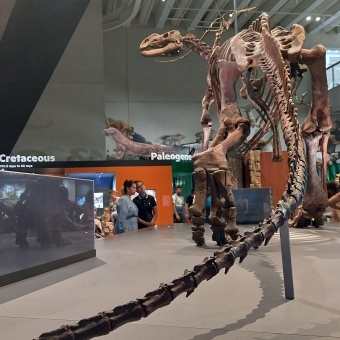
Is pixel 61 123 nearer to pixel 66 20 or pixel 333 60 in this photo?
pixel 66 20

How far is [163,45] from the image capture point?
5.51 m

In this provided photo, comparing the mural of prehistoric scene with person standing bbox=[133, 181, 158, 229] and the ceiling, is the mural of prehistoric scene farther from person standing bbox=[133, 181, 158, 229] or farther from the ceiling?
person standing bbox=[133, 181, 158, 229]

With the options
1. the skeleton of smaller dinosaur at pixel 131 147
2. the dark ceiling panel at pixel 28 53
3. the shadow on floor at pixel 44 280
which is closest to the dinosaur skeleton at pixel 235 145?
the shadow on floor at pixel 44 280

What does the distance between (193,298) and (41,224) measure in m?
1.51

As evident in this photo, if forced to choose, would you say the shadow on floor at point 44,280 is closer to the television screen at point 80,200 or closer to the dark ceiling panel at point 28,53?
the television screen at point 80,200

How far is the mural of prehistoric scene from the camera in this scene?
1207cm

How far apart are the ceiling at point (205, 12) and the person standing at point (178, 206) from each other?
6152 millimetres

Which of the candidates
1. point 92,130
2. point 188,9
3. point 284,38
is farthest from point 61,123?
point 284,38

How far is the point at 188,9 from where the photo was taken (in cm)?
1297

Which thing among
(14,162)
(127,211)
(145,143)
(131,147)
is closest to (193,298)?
(127,211)

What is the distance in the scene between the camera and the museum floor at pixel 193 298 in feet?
5.81

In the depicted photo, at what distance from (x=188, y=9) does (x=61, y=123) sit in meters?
5.73

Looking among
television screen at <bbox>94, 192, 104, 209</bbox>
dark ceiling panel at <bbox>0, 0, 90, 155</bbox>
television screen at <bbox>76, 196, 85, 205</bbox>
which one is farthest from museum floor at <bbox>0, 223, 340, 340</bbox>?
dark ceiling panel at <bbox>0, 0, 90, 155</bbox>

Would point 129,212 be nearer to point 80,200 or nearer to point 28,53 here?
point 80,200
